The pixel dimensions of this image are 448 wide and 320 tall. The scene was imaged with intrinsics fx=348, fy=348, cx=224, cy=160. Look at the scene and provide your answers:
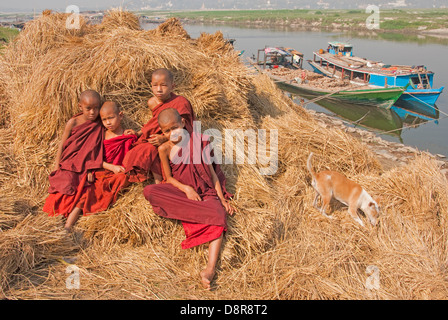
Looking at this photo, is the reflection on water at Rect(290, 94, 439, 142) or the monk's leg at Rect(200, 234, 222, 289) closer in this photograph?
the monk's leg at Rect(200, 234, 222, 289)

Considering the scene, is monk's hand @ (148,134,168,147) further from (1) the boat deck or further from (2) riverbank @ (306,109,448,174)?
(1) the boat deck

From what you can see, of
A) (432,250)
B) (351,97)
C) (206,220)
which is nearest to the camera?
(206,220)

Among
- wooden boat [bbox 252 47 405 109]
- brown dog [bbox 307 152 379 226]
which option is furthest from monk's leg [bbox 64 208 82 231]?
wooden boat [bbox 252 47 405 109]

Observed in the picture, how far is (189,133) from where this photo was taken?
3.44m

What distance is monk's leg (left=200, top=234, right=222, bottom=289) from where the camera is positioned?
292 centimetres

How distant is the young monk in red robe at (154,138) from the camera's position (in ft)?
10.6

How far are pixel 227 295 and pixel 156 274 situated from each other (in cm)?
63

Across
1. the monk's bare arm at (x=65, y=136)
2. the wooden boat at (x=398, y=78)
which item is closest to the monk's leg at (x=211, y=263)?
the monk's bare arm at (x=65, y=136)

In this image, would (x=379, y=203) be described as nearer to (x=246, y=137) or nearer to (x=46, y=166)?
(x=246, y=137)

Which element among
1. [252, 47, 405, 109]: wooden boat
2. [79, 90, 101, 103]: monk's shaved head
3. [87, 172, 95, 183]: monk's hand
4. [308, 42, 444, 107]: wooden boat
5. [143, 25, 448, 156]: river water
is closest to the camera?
[87, 172, 95, 183]: monk's hand

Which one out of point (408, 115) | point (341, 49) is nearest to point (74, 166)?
point (408, 115)

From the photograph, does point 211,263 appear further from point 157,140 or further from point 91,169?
point 91,169

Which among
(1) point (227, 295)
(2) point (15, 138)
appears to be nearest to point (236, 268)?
(1) point (227, 295)

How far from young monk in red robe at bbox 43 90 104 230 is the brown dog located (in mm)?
2446
